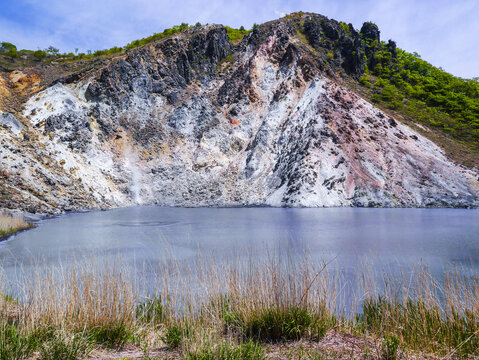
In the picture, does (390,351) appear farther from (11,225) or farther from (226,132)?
(226,132)

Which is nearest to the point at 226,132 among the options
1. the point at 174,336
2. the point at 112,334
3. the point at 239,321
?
the point at 239,321

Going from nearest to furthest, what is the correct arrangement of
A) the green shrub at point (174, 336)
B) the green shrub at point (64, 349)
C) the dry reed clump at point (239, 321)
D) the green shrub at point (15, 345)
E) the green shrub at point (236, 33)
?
the green shrub at point (15, 345)
the green shrub at point (64, 349)
the dry reed clump at point (239, 321)
the green shrub at point (174, 336)
the green shrub at point (236, 33)

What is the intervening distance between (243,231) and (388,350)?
15.9m

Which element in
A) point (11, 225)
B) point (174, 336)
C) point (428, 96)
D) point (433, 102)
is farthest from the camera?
point (428, 96)

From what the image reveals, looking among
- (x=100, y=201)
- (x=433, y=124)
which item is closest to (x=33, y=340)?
(x=100, y=201)

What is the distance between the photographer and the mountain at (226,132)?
39281 millimetres

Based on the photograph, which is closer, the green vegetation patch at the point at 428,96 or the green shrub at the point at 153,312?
the green shrub at the point at 153,312

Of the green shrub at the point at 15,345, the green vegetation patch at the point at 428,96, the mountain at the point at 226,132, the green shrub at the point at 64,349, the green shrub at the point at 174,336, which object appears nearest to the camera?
the green shrub at the point at 15,345

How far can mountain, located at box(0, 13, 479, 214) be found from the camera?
39281 mm

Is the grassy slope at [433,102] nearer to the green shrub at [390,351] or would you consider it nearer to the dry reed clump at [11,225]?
the green shrub at [390,351]

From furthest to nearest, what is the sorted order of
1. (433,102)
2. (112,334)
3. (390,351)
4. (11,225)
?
(433,102), (11,225), (112,334), (390,351)

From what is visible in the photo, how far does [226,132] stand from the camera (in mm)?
52625

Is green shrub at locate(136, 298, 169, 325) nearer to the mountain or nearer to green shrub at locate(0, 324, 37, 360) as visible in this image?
green shrub at locate(0, 324, 37, 360)

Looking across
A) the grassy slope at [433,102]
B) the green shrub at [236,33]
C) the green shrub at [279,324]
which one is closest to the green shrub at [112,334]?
the green shrub at [279,324]
